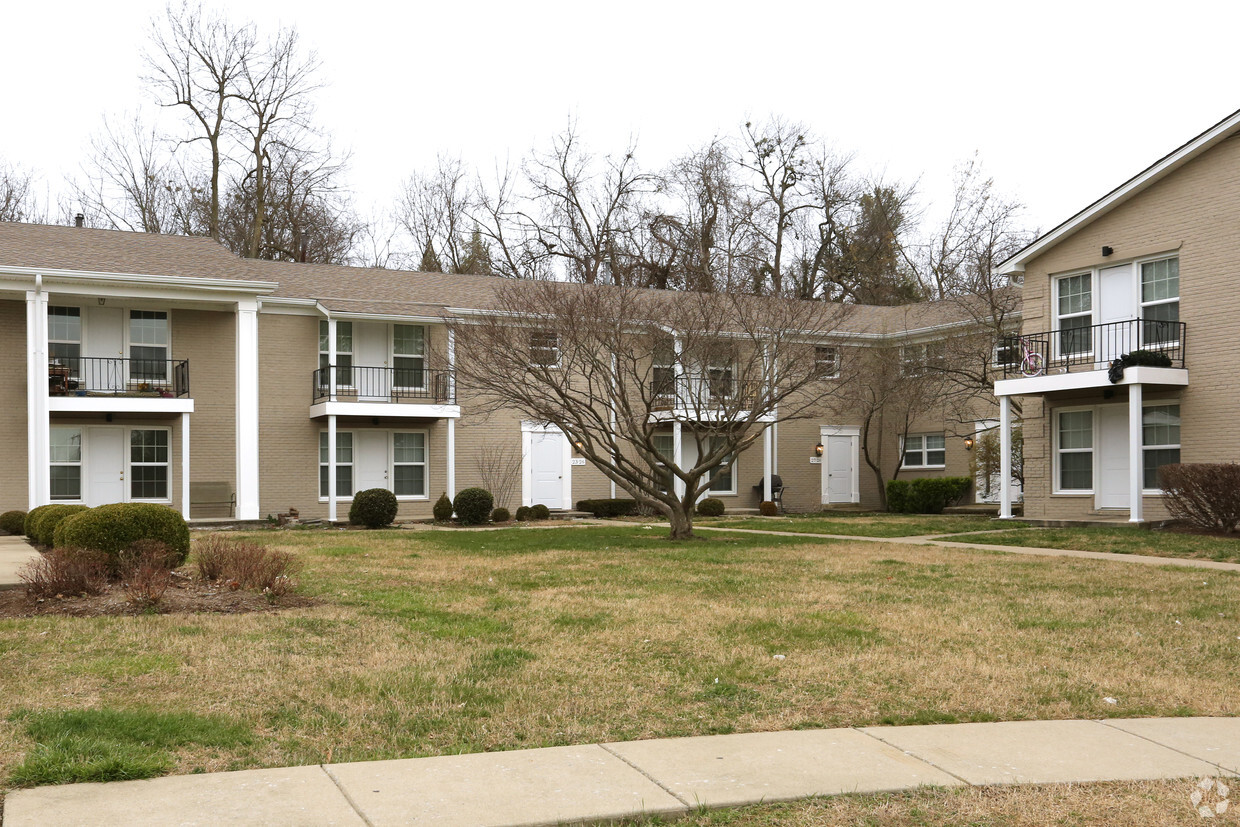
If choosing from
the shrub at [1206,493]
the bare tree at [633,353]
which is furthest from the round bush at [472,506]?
the shrub at [1206,493]

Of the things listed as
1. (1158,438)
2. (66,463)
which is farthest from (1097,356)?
(66,463)

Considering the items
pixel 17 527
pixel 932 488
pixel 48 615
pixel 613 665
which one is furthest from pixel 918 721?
pixel 932 488

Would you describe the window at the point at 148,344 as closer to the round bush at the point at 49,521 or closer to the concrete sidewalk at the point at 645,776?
the round bush at the point at 49,521

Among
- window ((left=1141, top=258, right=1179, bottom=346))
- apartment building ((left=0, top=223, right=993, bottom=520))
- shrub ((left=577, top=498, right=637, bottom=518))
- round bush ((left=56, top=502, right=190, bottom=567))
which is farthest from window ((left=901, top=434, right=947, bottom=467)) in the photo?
round bush ((left=56, top=502, right=190, bottom=567))

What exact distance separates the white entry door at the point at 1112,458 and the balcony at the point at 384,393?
566 inches

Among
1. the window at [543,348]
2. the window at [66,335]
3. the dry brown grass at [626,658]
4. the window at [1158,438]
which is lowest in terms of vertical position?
the dry brown grass at [626,658]

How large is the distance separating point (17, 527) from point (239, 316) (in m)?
6.12

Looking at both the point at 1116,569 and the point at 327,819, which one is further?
the point at 1116,569

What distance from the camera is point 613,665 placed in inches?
313

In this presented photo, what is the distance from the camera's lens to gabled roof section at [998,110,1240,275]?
21.1 metres

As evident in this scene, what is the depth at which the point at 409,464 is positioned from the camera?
95.3 ft

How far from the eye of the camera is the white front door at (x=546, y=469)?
98.8 ft

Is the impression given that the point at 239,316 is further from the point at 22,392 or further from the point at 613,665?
the point at 613,665

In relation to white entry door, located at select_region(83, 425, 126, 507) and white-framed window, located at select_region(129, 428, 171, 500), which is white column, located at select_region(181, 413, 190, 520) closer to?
white-framed window, located at select_region(129, 428, 171, 500)
